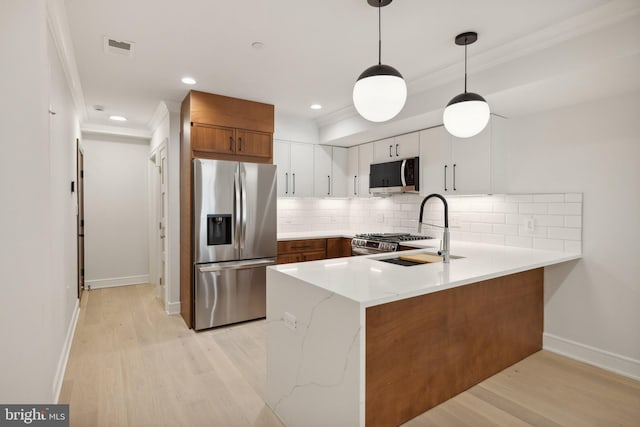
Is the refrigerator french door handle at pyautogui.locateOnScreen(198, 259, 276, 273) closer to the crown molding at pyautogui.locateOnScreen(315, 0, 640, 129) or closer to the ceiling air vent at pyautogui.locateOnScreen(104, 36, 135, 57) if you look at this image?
the ceiling air vent at pyautogui.locateOnScreen(104, 36, 135, 57)

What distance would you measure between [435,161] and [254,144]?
6.63 ft

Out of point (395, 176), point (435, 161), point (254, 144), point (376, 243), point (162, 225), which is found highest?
point (254, 144)

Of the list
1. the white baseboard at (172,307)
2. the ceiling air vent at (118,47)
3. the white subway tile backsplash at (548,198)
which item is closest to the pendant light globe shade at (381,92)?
the ceiling air vent at (118,47)

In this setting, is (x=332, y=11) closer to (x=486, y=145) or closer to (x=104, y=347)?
(x=486, y=145)

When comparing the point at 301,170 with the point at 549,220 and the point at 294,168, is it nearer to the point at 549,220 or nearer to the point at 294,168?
the point at 294,168

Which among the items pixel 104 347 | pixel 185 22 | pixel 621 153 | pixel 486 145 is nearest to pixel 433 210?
pixel 486 145

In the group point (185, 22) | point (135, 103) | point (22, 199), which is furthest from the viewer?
point (135, 103)

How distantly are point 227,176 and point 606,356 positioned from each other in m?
3.69

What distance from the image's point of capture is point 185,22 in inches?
89.5

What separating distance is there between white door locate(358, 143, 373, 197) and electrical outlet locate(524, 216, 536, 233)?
6.35ft

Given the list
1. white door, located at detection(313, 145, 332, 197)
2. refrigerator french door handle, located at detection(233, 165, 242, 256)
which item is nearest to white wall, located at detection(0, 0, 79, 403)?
refrigerator french door handle, located at detection(233, 165, 242, 256)

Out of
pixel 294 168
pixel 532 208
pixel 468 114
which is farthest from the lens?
pixel 294 168

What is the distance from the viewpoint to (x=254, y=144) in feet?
12.8

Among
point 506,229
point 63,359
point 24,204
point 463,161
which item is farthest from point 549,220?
point 63,359
